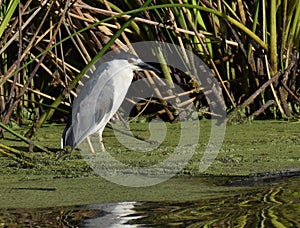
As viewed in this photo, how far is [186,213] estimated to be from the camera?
2641mm

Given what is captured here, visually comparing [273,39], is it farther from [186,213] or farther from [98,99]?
[186,213]

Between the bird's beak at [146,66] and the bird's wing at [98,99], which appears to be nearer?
the bird's wing at [98,99]

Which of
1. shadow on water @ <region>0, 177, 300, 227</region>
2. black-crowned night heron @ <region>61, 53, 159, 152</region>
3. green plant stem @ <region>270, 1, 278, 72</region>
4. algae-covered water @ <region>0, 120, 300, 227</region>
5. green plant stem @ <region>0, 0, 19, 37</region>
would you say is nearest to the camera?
shadow on water @ <region>0, 177, 300, 227</region>

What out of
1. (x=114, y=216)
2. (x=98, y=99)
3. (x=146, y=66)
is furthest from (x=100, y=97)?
(x=114, y=216)

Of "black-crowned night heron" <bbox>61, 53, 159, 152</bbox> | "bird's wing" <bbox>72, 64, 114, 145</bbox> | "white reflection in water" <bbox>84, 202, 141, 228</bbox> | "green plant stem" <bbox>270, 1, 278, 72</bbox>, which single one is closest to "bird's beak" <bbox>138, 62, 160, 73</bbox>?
"black-crowned night heron" <bbox>61, 53, 159, 152</bbox>

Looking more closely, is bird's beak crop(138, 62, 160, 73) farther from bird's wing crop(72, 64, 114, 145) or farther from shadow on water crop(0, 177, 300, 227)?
shadow on water crop(0, 177, 300, 227)

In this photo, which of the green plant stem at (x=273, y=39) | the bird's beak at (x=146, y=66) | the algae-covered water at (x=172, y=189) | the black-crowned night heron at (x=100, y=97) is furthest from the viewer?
the bird's beak at (x=146, y=66)

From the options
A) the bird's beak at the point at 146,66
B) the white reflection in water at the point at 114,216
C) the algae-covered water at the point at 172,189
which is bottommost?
the white reflection in water at the point at 114,216

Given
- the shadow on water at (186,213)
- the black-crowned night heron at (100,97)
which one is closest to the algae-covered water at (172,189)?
the shadow on water at (186,213)

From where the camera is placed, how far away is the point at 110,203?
288cm

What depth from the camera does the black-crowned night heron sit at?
4401 millimetres

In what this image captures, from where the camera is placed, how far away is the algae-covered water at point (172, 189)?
2594mm

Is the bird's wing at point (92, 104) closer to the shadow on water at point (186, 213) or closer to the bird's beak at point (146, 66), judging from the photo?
the bird's beak at point (146, 66)

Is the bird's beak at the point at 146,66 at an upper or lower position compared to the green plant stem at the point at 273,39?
lower
